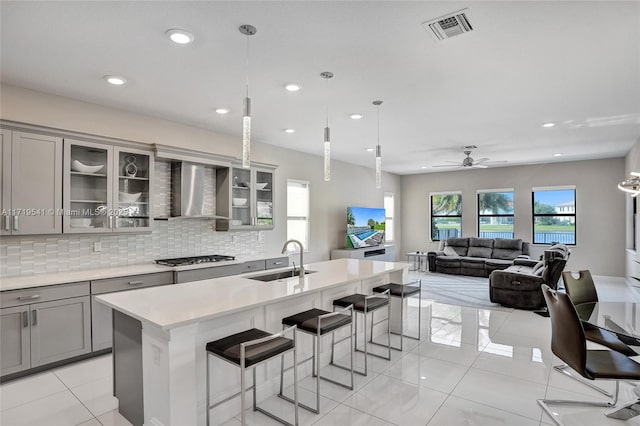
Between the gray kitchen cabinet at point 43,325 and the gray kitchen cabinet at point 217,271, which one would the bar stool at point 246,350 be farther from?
the gray kitchen cabinet at point 217,271

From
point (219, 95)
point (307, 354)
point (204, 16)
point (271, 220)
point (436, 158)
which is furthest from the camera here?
point (436, 158)

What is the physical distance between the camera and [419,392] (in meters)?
2.90

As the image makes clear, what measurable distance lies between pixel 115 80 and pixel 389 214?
27.8 feet

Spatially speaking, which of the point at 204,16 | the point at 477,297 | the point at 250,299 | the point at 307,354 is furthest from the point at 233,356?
the point at 477,297

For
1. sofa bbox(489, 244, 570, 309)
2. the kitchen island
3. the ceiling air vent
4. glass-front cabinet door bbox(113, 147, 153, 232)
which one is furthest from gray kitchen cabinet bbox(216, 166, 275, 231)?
sofa bbox(489, 244, 570, 309)

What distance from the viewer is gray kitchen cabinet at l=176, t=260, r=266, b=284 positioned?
4.29 meters

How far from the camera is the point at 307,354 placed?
10.6 feet

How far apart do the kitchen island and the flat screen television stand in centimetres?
482

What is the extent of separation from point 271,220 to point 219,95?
A: 8.26 ft

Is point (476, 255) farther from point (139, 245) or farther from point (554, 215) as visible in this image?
point (139, 245)

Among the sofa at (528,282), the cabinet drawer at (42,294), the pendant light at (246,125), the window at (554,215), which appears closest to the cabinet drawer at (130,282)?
the cabinet drawer at (42,294)

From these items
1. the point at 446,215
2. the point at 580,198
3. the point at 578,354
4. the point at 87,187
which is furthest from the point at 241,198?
the point at 580,198

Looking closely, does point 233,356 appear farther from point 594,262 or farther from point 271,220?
point 594,262

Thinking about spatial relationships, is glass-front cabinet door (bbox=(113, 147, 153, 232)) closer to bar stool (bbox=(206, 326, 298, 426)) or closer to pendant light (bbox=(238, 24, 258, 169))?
pendant light (bbox=(238, 24, 258, 169))
